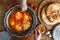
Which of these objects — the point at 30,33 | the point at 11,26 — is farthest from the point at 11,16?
the point at 30,33

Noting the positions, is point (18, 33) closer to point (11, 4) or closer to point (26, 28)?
point (26, 28)

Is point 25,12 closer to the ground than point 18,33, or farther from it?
farther from it

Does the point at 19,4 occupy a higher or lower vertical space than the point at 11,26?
higher

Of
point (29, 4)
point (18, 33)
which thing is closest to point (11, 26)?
point (18, 33)

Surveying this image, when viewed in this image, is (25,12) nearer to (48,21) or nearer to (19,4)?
(19,4)

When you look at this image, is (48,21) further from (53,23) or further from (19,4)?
(19,4)

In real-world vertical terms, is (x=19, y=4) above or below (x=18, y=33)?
above

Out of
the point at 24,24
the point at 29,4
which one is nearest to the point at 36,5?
the point at 29,4
